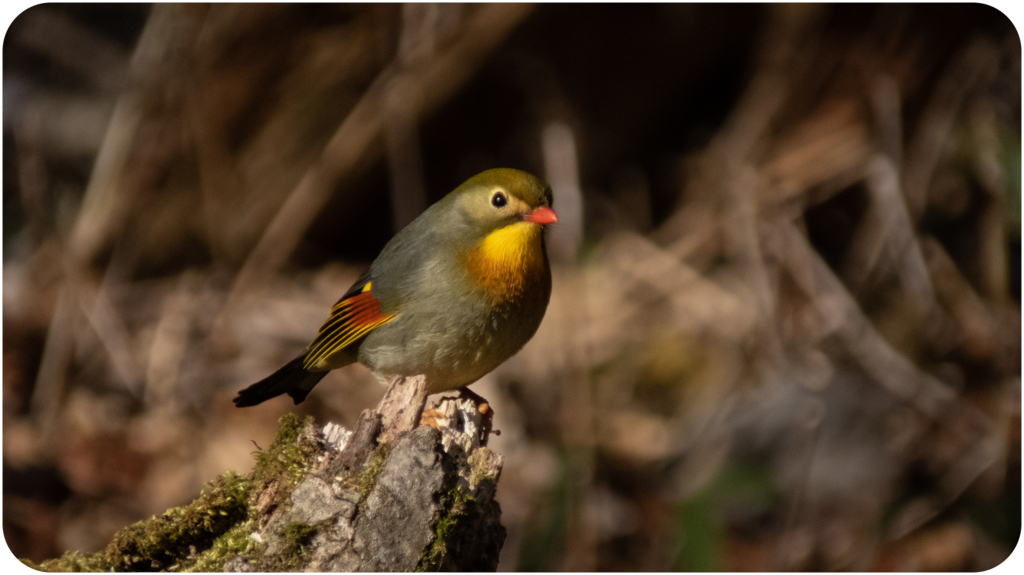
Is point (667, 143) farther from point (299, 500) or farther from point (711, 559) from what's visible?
point (299, 500)

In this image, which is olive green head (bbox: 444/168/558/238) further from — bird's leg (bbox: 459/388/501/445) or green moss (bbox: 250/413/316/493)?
green moss (bbox: 250/413/316/493)

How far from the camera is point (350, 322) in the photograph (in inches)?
137

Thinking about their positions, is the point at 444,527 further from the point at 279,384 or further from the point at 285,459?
the point at 279,384

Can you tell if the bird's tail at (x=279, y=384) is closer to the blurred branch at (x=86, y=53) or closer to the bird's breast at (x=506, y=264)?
the bird's breast at (x=506, y=264)

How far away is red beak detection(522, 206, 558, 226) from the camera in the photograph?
10.9 ft

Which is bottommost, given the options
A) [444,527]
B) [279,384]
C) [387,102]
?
[444,527]

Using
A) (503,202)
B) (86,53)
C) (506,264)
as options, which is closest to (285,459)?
(506,264)

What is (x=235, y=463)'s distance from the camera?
6398 mm

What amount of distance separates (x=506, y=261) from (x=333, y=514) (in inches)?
→ 55.5

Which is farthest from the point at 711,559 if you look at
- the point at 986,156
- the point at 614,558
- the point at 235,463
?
the point at 986,156

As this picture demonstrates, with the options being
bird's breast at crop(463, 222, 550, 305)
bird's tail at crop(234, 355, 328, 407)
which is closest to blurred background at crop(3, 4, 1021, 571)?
bird's tail at crop(234, 355, 328, 407)

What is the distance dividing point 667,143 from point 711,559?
185 inches

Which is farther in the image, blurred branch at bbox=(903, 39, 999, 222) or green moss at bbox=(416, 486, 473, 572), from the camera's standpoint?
blurred branch at bbox=(903, 39, 999, 222)

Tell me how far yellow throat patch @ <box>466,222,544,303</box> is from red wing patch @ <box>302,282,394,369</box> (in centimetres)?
46
